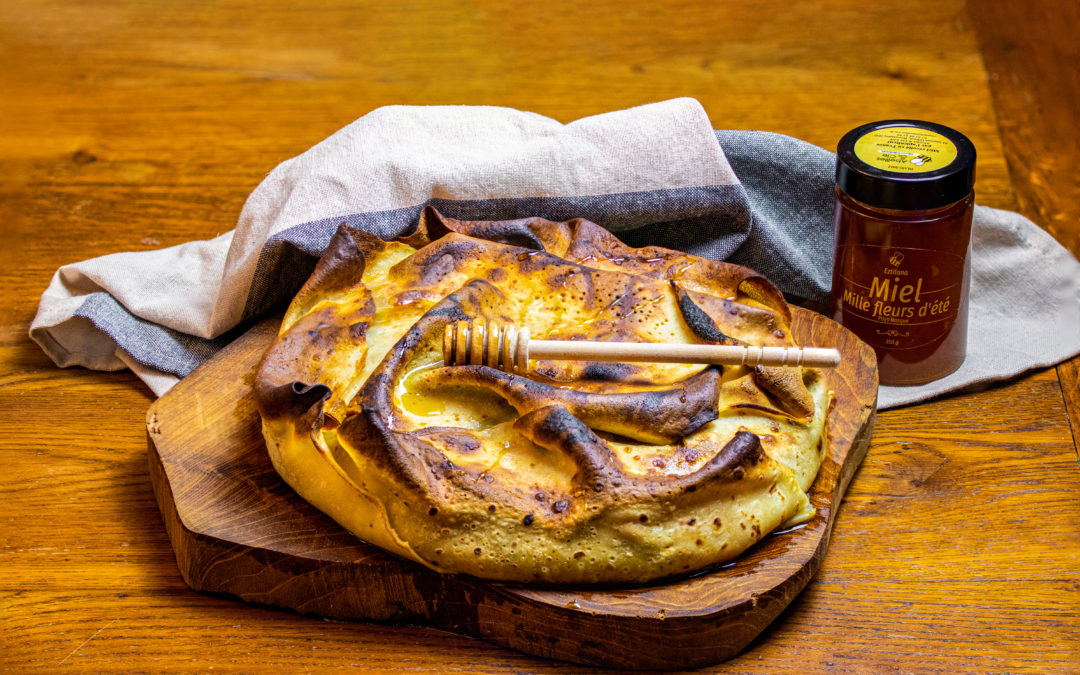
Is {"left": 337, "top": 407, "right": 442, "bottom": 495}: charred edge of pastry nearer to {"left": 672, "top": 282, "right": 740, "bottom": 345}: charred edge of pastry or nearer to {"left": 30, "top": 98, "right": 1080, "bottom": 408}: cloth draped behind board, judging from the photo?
{"left": 672, "top": 282, "right": 740, "bottom": 345}: charred edge of pastry

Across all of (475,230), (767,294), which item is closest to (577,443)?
(767,294)

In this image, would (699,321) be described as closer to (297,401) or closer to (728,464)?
(728,464)

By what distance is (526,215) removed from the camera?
6.53 ft

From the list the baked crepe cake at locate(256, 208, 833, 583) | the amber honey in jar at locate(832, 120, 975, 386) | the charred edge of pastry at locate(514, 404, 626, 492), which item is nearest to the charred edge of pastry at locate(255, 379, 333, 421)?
the baked crepe cake at locate(256, 208, 833, 583)

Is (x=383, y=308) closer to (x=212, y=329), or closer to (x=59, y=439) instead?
(x=212, y=329)

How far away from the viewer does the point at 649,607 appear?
1.42m

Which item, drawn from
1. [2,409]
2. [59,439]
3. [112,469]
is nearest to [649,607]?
[112,469]

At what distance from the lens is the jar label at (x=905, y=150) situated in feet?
5.58

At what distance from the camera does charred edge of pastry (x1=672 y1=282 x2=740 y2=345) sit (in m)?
1.64

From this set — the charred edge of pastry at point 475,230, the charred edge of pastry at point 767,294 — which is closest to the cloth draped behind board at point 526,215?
the charred edge of pastry at point 475,230

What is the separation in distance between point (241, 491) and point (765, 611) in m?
A: 0.65

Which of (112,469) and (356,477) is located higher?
(356,477)

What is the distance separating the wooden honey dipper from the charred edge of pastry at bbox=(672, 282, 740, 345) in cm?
7

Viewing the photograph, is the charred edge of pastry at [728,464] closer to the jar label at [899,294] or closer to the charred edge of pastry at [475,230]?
the jar label at [899,294]
